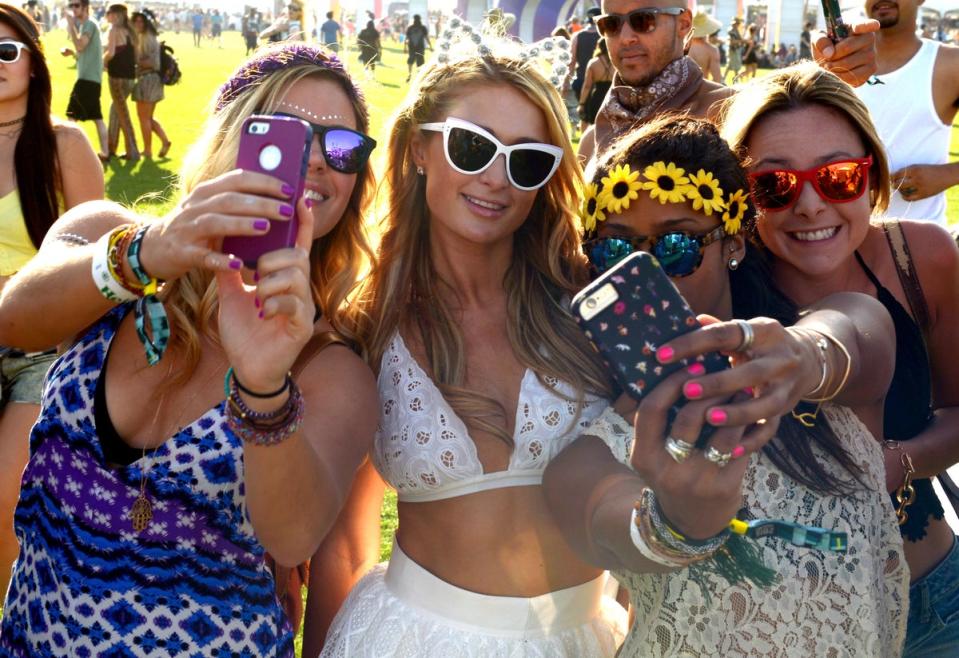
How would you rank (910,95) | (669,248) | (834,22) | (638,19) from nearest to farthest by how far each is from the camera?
(669,248)
(834,22)
(638,19)
(910,95)

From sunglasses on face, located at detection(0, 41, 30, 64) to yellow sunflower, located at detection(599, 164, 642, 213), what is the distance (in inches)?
116

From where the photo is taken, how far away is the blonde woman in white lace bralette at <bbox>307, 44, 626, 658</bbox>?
252cm

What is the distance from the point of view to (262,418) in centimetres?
183

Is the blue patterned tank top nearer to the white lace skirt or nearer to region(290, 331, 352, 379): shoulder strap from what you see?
region(290, 331, 352, 379): shoulder strap

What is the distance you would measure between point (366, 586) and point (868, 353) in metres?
1.44

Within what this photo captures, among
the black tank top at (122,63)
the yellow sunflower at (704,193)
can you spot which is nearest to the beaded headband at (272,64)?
the yellow sunflower at (704,193)

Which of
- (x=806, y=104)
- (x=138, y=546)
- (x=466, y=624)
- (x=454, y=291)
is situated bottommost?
(x=466, y=624)

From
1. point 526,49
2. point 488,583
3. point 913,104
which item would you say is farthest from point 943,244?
point 913,104

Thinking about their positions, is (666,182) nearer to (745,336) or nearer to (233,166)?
(745,336)

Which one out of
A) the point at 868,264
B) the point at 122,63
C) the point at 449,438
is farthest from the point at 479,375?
the point at 122,63

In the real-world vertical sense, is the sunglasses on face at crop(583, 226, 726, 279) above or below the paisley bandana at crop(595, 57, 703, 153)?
above

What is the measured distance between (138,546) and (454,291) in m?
1.07

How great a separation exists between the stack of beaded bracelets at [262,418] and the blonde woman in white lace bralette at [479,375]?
26.8 inches

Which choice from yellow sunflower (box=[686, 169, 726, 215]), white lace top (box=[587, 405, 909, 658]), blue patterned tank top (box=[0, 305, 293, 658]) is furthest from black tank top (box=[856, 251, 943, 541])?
blue patterned tank top (box=[0, 305, 293, 658])
